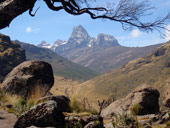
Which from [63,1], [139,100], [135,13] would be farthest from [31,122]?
[139,100]

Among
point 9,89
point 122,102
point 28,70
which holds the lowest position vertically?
point 122,102

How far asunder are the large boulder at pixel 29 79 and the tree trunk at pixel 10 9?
282 inches

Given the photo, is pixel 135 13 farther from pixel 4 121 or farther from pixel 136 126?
pixel 4 121

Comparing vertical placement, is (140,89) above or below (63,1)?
below

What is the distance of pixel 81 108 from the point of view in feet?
33.7

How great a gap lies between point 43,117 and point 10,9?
12.2 feet

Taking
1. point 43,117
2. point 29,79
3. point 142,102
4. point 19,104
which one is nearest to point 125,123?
point 43,117

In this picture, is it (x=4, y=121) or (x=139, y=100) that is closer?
(x=4, y=121)

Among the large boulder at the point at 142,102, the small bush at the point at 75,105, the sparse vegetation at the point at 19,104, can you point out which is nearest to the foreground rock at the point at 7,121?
the sparse vegetation at the point at 19,104

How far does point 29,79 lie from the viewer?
14484 millimetres

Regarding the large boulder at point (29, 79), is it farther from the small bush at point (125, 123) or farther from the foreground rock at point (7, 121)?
the small bush at point (125, 123)

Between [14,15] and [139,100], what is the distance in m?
12.8

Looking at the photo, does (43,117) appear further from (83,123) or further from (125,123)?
(125,123)

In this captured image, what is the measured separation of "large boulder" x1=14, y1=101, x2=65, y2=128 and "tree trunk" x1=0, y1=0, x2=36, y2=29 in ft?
10.7
